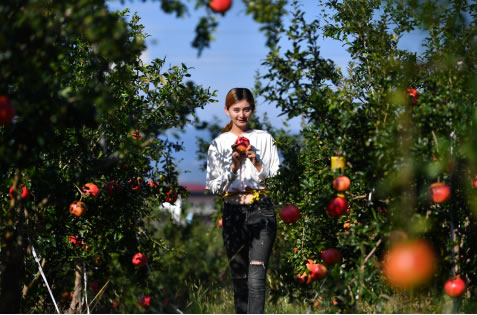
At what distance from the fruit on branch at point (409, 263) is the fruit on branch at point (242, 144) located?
1309mm

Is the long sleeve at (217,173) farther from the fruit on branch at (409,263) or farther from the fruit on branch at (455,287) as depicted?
the fruit on branch at (455,287)

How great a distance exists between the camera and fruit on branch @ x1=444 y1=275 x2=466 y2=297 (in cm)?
375

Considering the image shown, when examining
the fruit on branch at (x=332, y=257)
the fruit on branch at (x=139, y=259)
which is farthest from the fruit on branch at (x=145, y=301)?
the fruit on branch at (x=332, y=257)

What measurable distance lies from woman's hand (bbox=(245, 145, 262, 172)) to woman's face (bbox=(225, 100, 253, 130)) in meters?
0.32

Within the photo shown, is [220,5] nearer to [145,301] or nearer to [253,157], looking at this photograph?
[253,157]

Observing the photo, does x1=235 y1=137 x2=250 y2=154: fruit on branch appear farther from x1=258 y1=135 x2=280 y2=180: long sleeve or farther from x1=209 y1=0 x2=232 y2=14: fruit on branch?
x1=209 y1=0 x2=232 y2=14: fruit on branch

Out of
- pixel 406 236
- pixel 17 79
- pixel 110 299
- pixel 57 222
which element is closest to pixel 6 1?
pixel 17 79

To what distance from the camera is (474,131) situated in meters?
3.60

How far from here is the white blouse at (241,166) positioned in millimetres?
4379

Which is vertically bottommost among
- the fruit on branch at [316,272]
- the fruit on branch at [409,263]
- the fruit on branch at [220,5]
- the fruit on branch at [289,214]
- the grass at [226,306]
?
the grass at [226,306]

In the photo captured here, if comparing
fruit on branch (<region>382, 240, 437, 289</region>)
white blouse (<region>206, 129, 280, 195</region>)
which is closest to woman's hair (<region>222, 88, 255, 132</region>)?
white blouse (<region>206, 129, 280, 195</region>)

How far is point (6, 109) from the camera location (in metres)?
3.00

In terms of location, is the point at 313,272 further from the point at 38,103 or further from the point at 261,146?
the point at 38,103

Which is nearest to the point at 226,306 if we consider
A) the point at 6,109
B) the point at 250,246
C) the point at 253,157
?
the point at 250,246
